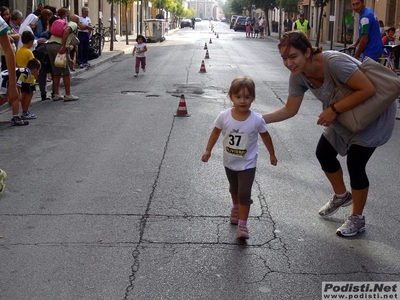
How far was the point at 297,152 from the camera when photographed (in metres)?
8.25

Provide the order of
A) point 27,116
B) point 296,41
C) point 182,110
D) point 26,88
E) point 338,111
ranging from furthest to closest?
1. point 182,110
2. point 27,116
3. point 26,88
4. point 338,111
5. point 296,41

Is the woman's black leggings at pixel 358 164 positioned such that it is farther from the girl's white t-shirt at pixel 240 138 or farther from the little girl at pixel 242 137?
the girl's white t-shirt at pixel 240 138

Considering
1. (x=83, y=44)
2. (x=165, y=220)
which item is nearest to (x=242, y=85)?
(x=165, y=220)

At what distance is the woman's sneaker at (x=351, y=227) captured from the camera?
501cm

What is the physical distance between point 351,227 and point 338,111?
0.95 m

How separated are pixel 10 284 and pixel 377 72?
3025mm

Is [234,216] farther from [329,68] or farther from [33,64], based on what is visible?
[33,64]

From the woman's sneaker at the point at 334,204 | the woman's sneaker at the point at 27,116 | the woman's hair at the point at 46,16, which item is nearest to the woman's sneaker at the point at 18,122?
the woman's sneaker at the point at 27,116

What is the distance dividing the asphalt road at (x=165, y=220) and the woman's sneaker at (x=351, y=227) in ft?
0.26

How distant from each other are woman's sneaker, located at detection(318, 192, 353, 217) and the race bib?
1097mm

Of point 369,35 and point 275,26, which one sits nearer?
point 369,35

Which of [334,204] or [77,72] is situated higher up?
[334,204]

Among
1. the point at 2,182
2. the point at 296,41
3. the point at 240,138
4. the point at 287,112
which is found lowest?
the point at 2,182

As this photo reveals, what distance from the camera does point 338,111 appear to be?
480cm
